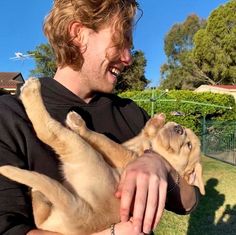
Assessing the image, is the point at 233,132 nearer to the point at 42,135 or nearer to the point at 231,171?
the point at 231,171

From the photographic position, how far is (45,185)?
1.91 m

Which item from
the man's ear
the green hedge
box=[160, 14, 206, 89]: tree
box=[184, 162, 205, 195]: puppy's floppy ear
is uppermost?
box=[160, 14, 206, 89]: tree

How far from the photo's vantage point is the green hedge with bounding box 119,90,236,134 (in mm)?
22078

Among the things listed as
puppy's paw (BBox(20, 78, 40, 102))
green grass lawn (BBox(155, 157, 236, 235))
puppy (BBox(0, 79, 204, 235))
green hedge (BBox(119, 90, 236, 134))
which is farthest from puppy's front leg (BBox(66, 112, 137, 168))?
green hedge (BBox(119, 90, 236, 134))

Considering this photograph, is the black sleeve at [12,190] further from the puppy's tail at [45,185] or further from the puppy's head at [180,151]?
the puppy's head at [180,151]

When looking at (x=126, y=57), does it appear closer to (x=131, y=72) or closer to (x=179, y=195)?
(x=179, y=195)

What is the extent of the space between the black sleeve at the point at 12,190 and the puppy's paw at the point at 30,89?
4.1 inches

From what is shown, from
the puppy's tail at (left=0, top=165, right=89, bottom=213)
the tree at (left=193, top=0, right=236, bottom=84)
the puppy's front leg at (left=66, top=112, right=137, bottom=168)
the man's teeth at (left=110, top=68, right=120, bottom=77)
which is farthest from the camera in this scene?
the tree at (left=193, top=0, right=236, bottom=84)

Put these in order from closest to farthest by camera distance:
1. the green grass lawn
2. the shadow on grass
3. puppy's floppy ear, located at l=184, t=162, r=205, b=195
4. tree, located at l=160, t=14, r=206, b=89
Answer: puppy's floppy ear, located at l=184, t=162, r=205, b=195
the green grass lawn
the shadow on grass
tree, located at l=160, t=14, r=206, b=89

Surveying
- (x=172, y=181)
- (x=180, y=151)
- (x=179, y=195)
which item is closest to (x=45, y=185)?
(x=172, y=181)

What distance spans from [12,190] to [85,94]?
0.87 m

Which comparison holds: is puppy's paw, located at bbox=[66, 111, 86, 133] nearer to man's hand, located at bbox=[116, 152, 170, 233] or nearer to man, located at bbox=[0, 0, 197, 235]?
man, located at bbox=[0, 0, 197, 235]

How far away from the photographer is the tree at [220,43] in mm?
37969

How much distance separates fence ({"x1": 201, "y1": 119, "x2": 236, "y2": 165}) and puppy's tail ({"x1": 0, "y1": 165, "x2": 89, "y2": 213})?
1410 centimetres
